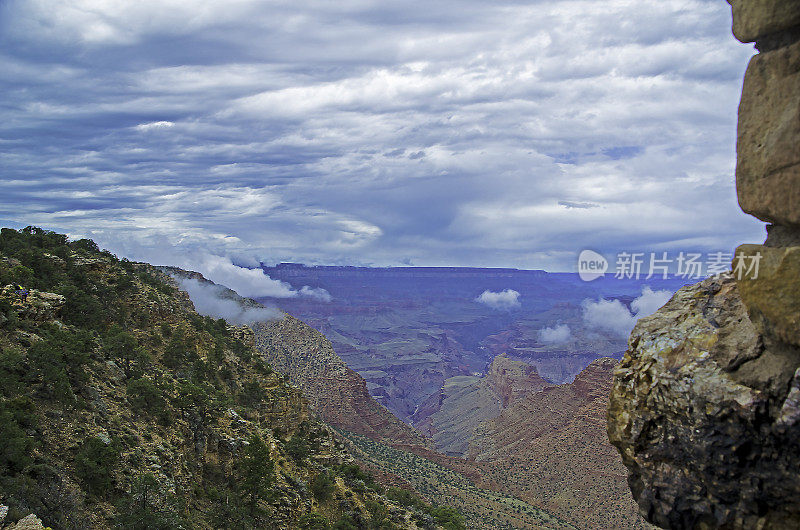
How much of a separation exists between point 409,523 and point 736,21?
3383 centimetres

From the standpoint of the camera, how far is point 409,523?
3584 cm

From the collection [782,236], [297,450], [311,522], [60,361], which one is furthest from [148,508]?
[782,236]

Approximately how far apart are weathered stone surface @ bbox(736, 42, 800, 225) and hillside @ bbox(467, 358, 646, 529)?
8383cm

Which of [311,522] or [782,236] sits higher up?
[782,236]

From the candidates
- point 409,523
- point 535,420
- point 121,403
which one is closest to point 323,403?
point 535,420

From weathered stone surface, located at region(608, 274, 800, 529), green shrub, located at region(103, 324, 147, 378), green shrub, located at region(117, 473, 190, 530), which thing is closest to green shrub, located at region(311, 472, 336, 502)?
green shrub, located at region(117, 473, 190, 530)

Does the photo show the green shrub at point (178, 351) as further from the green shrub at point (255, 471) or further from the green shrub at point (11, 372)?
the green shrub at point (11, 372)

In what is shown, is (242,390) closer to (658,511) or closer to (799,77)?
(658,511)

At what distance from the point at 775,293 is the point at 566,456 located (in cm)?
11269

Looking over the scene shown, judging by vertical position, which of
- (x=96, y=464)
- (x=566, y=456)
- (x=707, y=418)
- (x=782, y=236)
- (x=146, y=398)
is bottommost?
(x=566, y=456)

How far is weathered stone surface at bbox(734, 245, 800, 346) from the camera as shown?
9266mm

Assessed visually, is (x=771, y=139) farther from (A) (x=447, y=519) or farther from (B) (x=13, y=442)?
(A) (x=447, y=519)

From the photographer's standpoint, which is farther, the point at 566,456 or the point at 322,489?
the point at 566,456

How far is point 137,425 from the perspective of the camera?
25.0 m
